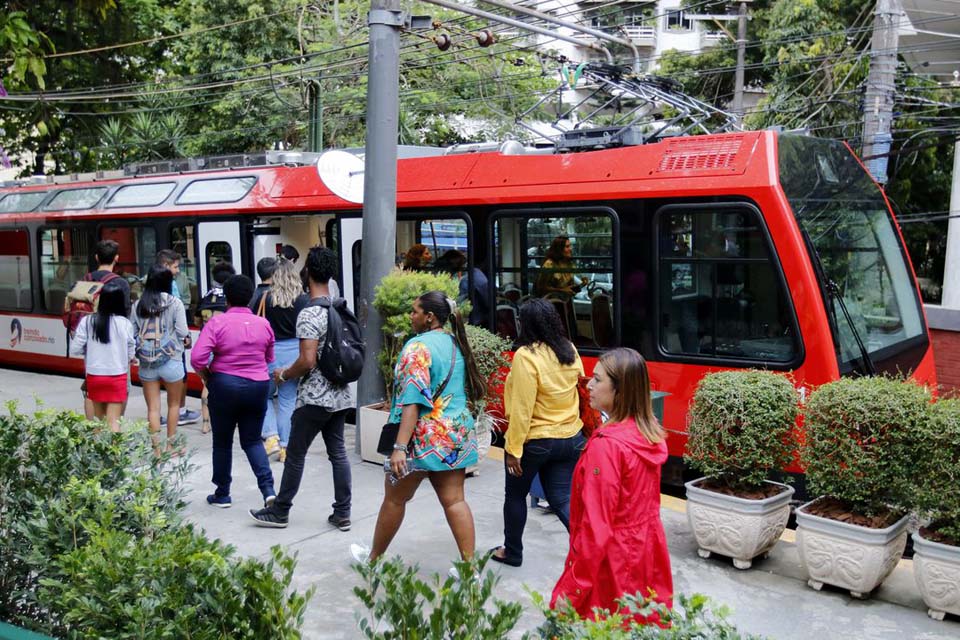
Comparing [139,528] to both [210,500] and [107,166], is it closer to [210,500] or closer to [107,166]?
[210,500]

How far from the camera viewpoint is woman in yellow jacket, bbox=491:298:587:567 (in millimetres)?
5117

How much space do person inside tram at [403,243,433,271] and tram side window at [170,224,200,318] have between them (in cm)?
368

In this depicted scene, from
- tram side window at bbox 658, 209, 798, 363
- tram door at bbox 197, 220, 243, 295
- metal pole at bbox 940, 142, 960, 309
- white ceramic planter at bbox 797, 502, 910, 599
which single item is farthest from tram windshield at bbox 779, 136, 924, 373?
metal pole at bbox 940, 142, 960, 309

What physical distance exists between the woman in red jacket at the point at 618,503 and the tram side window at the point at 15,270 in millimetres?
12792

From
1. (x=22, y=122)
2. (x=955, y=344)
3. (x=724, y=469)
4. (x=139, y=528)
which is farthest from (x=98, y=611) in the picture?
(x=22, y=122)

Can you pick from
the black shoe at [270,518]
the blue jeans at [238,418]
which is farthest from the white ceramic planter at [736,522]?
the blue jeans at [238,418]

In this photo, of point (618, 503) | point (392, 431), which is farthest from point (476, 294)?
point (618, 503)

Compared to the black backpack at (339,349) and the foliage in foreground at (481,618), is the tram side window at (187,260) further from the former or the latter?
the foliage in foreground at (481,618)

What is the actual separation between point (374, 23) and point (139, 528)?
218 inches

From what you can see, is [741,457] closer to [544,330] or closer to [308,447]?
[544,330]

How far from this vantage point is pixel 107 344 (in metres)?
7.46

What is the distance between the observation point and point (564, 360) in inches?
203

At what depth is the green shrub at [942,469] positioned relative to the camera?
4727 millimetres

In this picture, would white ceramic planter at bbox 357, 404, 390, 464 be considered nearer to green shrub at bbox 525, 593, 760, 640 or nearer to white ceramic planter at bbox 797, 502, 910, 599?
white ceramic planter at bbox 797, 502, 910, 599
